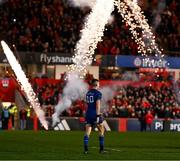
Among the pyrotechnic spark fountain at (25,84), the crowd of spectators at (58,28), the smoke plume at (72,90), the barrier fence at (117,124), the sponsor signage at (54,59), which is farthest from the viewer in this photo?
the sponsor signage at (54,59)

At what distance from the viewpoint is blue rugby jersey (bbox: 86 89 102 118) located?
2284cm

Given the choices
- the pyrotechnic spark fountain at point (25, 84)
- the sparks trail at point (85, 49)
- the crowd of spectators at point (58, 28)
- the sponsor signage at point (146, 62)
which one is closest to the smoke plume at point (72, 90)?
the sparks trail at point (85, 49)

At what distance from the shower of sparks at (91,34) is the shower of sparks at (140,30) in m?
1.62

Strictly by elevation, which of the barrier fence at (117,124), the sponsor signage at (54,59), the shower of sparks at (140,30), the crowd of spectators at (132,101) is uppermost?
the shower of sparks at (140,30)

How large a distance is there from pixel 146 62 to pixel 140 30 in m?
2.67

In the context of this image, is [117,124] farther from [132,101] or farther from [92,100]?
[92,100]

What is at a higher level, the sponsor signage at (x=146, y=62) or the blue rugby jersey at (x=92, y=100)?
the sponsor signage at (x=146, y=62)

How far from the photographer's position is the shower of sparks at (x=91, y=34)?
38375 millimetres

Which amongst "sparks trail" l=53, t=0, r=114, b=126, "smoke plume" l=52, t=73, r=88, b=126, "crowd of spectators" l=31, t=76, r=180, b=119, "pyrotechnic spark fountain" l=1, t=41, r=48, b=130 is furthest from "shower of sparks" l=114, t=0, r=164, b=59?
"pyrotechnic spark fountain" l=1, t=41, r=48, b=130

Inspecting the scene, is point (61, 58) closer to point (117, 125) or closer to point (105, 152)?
point (117, 125)

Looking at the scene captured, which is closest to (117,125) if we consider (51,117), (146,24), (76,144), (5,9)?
(51,117)

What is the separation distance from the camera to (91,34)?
4081 cm

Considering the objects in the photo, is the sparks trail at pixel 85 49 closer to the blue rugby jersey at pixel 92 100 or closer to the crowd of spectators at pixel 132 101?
the crowd of spectators at pixel 132 101

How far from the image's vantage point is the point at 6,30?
47344 millimetres
